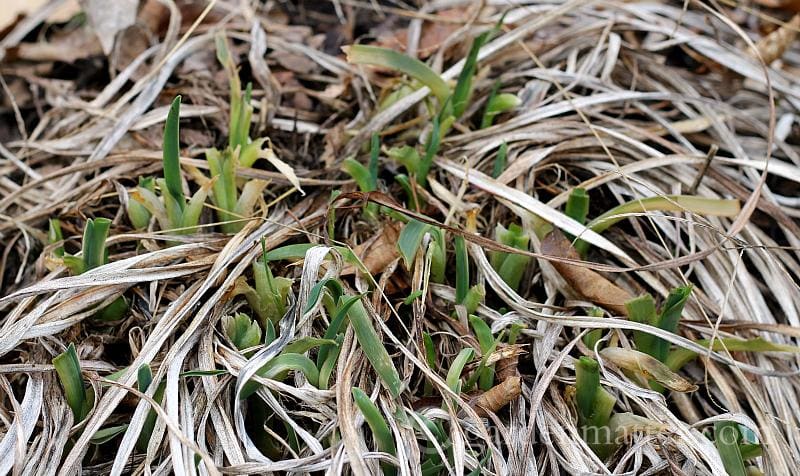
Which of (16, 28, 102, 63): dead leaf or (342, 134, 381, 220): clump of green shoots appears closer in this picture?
(342, 134, 381, 220): clump of green shoots

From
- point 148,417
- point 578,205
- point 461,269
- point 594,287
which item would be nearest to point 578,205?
point 578,205

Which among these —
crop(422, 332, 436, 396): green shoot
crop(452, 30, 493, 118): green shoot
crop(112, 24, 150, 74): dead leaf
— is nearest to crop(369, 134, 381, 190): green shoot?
crop(452, 30, 493, 118): green shoot

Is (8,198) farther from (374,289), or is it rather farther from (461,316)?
(461,316)

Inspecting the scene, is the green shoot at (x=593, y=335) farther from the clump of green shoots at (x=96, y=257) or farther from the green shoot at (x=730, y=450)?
the clump of green shoots at (x=96, y=257)

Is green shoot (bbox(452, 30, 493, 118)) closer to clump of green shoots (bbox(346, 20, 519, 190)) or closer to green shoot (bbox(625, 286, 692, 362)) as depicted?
clump of green shoots (bbox(346, 20, 519, 190))

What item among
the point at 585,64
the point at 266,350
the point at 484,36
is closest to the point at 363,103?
the point at 484,36
